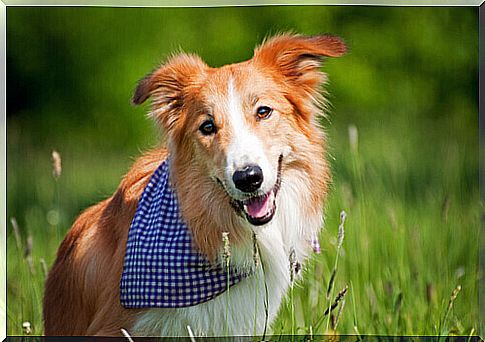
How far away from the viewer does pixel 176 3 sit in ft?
12.3

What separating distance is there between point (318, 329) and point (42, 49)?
1.86 meters

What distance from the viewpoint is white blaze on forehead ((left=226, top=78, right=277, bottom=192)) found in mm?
3008

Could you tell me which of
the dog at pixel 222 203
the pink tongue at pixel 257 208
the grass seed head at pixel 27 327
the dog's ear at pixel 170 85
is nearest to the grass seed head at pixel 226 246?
the dog at pixel 222 203

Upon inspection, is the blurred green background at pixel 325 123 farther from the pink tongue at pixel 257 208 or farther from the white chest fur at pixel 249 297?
the pink tongue at pixel 257 208

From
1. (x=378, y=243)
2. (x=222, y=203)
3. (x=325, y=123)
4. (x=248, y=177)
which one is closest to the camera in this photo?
(x=248, y=177)

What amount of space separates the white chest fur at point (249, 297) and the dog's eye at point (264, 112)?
311 millimetres

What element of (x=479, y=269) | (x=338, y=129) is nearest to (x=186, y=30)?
(x=338, y=129)

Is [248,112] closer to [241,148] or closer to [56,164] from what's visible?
[241,148]

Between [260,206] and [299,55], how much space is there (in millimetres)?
665

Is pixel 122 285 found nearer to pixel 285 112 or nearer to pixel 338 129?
pixel 285 112

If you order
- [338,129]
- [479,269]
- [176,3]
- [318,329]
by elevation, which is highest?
[176,3]

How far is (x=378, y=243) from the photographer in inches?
159

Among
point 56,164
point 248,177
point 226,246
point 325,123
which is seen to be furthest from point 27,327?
point 325,123

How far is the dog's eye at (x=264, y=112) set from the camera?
3177 millimetres
